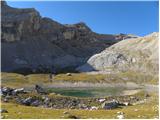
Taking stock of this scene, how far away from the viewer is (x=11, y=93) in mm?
79688

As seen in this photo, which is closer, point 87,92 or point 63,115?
point 63,115

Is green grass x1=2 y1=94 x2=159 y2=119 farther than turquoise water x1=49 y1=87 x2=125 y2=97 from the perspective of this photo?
No

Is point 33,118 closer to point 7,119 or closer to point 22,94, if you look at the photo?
point 7,119

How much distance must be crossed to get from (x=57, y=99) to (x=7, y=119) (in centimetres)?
5475

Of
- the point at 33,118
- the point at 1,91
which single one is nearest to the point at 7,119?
the point at 33,118

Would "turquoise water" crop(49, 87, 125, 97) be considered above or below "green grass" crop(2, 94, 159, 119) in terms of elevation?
below

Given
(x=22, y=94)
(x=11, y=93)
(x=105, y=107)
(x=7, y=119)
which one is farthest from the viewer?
(x=22, y=94)

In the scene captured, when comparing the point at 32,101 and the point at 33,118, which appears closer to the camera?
the point at 33,118

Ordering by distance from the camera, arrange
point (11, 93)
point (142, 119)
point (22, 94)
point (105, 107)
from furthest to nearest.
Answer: point (22, 94) < point (11, 93) < point (105, 107) < point (142, 119)

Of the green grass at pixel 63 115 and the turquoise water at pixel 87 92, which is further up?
the green grass at pixel 63 115

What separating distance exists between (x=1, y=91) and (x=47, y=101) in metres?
8.98

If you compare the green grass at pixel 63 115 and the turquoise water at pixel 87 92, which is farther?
the turquoise water at pixel 87 92

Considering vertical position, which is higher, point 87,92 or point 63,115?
point 63,115

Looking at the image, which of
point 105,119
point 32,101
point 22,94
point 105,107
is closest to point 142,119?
point 105,119
